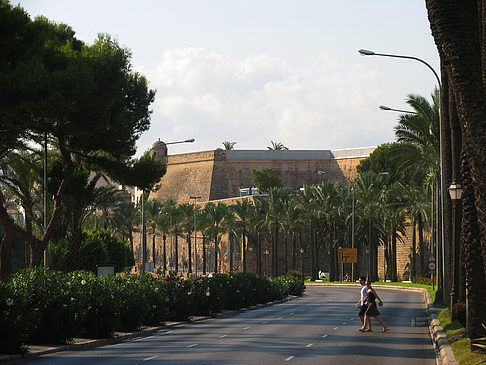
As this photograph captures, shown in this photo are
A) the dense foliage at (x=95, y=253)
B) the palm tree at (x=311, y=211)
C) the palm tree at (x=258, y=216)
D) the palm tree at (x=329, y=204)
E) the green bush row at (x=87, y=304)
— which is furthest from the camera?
the palm tree at (x=258, y=216)

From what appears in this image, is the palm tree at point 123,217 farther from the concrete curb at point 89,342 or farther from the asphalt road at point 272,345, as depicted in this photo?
the asphalt road at point 272,345

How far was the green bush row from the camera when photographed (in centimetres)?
1853

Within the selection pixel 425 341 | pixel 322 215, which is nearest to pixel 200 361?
pixel 425 341

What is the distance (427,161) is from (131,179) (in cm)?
1996

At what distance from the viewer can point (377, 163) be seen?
11394 centimetres

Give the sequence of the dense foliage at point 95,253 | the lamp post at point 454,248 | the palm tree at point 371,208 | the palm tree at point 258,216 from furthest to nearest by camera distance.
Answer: the palm tree at point 258,216
the palm tree at point 371,208
the dense foliage at point 95,253
the lamp post at point 454,248

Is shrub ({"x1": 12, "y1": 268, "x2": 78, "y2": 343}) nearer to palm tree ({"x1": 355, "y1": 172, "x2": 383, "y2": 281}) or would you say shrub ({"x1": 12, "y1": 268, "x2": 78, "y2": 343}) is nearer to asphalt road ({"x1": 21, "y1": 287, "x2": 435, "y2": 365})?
asphalt road ({"x1": 21, "y1": 287, "x2": 435, "y2": 365})

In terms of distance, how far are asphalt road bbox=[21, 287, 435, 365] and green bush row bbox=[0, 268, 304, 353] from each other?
0.97 metres

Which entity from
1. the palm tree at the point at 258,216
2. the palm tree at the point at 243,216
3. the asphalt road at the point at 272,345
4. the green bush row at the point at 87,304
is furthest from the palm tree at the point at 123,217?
the asphalt road at the point at 272,345

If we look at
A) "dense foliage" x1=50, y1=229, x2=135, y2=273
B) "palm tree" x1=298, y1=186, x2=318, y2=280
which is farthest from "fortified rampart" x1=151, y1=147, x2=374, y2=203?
"dense foliage" x1=50, y1=229, x2=135, y2=273

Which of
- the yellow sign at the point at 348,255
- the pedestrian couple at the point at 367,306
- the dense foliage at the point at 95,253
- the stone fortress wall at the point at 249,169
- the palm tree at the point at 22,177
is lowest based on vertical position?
the yellow sign at the point at 348,255

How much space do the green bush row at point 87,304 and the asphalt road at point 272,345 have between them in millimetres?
971

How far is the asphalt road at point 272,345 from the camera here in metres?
17.6

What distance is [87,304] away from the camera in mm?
23469
